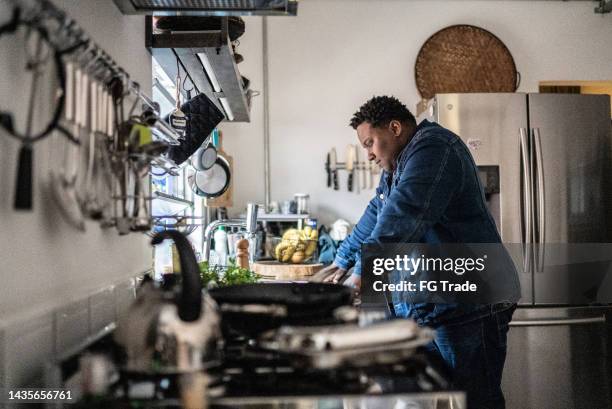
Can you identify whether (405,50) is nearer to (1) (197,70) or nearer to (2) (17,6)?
(1) (197,70)

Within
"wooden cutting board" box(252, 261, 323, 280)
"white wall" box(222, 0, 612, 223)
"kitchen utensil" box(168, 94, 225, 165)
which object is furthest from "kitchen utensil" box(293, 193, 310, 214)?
"kitchen utensil" box(168, 94, 225, 165)

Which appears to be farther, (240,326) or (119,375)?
(240,326)

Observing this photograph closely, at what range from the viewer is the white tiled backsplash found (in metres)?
0.88

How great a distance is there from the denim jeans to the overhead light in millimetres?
1162

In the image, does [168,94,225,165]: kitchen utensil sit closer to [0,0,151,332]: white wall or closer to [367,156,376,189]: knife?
[0,0,151,332]: white wall

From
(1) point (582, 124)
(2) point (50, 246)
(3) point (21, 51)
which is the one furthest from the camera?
(1) point (582, 124)

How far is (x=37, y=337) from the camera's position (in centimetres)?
98

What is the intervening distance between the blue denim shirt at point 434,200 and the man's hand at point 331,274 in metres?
0.25

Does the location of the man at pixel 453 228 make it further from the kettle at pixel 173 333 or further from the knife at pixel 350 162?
the knife at pixel 350 162

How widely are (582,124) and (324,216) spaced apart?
1764mm

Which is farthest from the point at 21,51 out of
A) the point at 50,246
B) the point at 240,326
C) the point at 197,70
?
the point at 197,70

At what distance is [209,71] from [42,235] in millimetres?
1231

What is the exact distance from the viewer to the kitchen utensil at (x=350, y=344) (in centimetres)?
84

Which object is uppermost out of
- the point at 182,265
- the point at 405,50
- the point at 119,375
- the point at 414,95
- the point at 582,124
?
the point at 405,50
